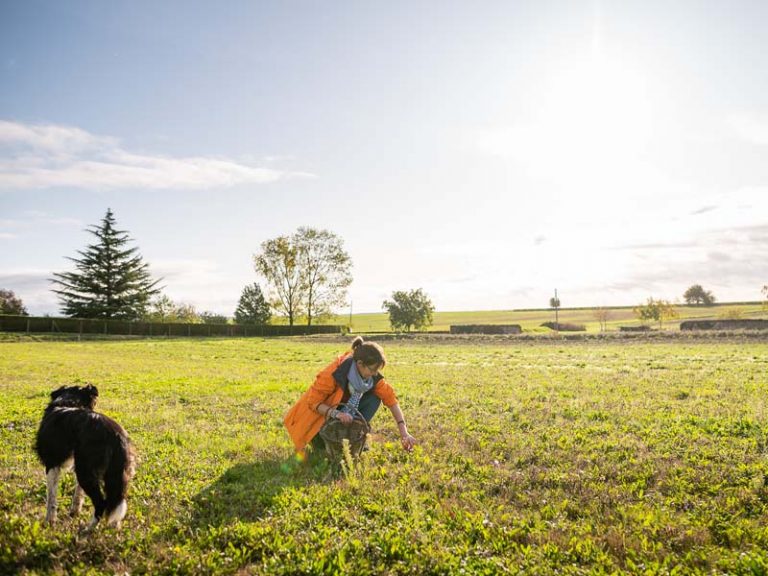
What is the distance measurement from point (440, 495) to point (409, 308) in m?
72.2

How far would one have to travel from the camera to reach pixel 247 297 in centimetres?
7612

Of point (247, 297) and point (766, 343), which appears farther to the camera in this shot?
point (247, 297)

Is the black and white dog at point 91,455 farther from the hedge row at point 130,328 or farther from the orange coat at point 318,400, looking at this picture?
the hedge row at point 130,328

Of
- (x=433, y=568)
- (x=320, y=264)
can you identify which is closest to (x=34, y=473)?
(x=433, y=568)

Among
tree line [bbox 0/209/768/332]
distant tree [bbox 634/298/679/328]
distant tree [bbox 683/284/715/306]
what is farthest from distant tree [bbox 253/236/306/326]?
distant tree [bbox 683/284/715/306]

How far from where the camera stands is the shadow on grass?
531 cm

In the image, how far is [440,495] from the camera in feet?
19.4

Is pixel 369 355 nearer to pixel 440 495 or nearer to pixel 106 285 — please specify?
pixel 440 495

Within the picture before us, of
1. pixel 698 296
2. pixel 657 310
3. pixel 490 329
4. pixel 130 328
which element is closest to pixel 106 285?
pixel 130 328


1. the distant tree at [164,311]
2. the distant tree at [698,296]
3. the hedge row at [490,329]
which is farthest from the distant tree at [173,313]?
the distant tree at [698,296]

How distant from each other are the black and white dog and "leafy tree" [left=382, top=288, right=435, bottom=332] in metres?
73.0

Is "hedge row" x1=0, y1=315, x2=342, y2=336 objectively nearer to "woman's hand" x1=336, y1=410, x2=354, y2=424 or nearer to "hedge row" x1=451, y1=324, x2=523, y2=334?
"hedge row" x1=451, y1=324, x2=523, y2=334

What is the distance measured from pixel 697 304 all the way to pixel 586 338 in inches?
4268

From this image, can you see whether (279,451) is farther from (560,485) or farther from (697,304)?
(697,304)
